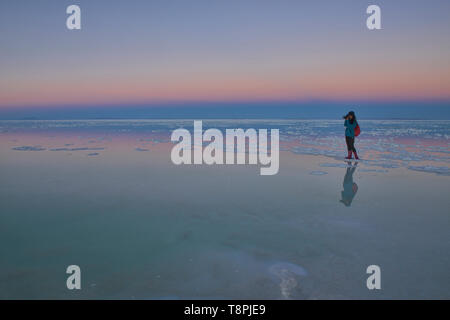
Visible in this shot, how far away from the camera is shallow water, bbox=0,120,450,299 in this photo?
263cm

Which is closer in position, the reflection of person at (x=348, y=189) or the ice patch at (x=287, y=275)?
the ice patch at (x=287, y=275)

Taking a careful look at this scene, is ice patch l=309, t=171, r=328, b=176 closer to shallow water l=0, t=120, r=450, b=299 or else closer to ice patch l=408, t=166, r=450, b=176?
shallow water l=0, t=120, r=450, b=299

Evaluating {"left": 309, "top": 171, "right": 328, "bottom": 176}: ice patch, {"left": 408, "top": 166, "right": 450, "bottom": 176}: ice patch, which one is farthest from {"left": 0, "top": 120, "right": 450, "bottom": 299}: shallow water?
{"left": 309, "top": 171, "right": 328, "bottom": 176}: ice patch

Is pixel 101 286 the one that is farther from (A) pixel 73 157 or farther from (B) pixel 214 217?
(A) pixel 73 157

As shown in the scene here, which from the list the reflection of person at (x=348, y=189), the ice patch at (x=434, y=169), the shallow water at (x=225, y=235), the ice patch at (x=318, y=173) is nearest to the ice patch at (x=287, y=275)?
the shallow water at (x=225, y=235)

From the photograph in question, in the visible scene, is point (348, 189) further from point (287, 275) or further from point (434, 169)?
point (287, 275)

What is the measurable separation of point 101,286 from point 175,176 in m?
4.87

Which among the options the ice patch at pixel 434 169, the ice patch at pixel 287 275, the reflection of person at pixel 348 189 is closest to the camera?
the ice patch at pixel 287 275

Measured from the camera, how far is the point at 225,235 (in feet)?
12.3

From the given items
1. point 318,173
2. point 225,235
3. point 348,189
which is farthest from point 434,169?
point 225,235

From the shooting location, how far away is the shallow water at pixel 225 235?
263cm

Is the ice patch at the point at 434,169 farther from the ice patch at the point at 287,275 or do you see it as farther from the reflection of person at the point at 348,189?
the ice patch at the point at 287,275

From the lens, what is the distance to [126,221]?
4.24 m
